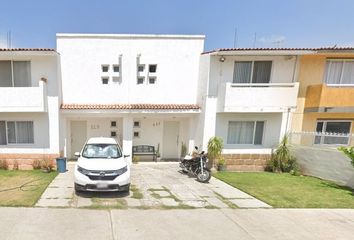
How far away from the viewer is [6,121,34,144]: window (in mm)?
11152

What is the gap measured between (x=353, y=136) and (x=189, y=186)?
8.12 meters

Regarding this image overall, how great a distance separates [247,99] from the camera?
11.1 m

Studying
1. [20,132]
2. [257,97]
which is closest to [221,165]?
[257,97]

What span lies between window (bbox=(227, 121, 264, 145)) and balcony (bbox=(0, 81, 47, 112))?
952 centimetres

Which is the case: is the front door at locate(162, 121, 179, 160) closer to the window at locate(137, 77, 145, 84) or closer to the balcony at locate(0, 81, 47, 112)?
the window at locate(137, 77, 145, 84)

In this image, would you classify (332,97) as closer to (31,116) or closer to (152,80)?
(152,80)

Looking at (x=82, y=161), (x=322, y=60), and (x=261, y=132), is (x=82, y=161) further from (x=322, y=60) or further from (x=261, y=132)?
(x=322, y=60)

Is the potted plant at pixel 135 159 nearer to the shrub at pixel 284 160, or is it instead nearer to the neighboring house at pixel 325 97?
the shrub at pixel 284 160

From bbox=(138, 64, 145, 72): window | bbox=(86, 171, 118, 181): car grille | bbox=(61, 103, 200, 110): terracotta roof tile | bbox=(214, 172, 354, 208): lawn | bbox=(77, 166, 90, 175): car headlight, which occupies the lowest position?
bbox=(214, 172, 354, 208): lawn

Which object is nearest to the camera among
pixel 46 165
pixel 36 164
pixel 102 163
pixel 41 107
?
pixel 102 163

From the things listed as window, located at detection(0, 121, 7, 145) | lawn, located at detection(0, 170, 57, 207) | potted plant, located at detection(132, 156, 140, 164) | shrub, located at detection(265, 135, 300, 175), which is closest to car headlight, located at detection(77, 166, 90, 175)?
Result: lawn, located at detection(0, 170, 57, 207)

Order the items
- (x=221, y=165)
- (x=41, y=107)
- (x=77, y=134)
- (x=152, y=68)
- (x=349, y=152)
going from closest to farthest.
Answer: (x=349, y=152) → (x=41, y=107) → (x=221, y=165) → (x=152, y=68) → (x=77, y=134)

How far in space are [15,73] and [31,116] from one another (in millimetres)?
2239

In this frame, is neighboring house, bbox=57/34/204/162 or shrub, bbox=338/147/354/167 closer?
shrub, bbox=338/147/354/167
